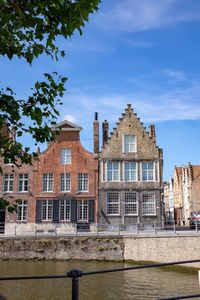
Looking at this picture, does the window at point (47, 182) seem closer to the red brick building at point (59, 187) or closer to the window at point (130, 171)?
the red brick building at point (59, 187)

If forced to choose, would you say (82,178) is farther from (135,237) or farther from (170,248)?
(170,248)

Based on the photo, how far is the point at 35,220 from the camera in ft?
108

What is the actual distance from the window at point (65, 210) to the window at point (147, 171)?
299 inches

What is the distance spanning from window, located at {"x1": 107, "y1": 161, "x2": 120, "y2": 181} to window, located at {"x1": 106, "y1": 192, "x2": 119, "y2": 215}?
1.44 meters

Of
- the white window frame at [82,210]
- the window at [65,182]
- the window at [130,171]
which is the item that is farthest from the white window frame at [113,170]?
the window at [65,182]

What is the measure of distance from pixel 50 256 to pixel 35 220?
21.9 ft

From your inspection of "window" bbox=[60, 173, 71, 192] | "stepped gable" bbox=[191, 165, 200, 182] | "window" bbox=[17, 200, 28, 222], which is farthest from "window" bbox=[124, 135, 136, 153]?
"stepped gable" bbox=[191, 165, 200, 182]

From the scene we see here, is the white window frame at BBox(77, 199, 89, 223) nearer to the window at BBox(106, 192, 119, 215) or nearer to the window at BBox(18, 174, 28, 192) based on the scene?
the window at BBox(106, 192, 119, 215)

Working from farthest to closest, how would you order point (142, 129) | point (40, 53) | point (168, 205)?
1. point (168, 205)
2. point (142, 129)
3. point (40, 53)

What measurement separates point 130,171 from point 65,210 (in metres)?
7.22

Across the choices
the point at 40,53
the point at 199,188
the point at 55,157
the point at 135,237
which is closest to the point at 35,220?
the point at 55,157

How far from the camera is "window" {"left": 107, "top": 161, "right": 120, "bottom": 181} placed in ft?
112

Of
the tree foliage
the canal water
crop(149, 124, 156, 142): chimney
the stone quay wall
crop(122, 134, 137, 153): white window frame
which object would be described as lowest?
the canal water

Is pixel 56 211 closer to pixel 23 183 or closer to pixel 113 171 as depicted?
pixel 23 183
